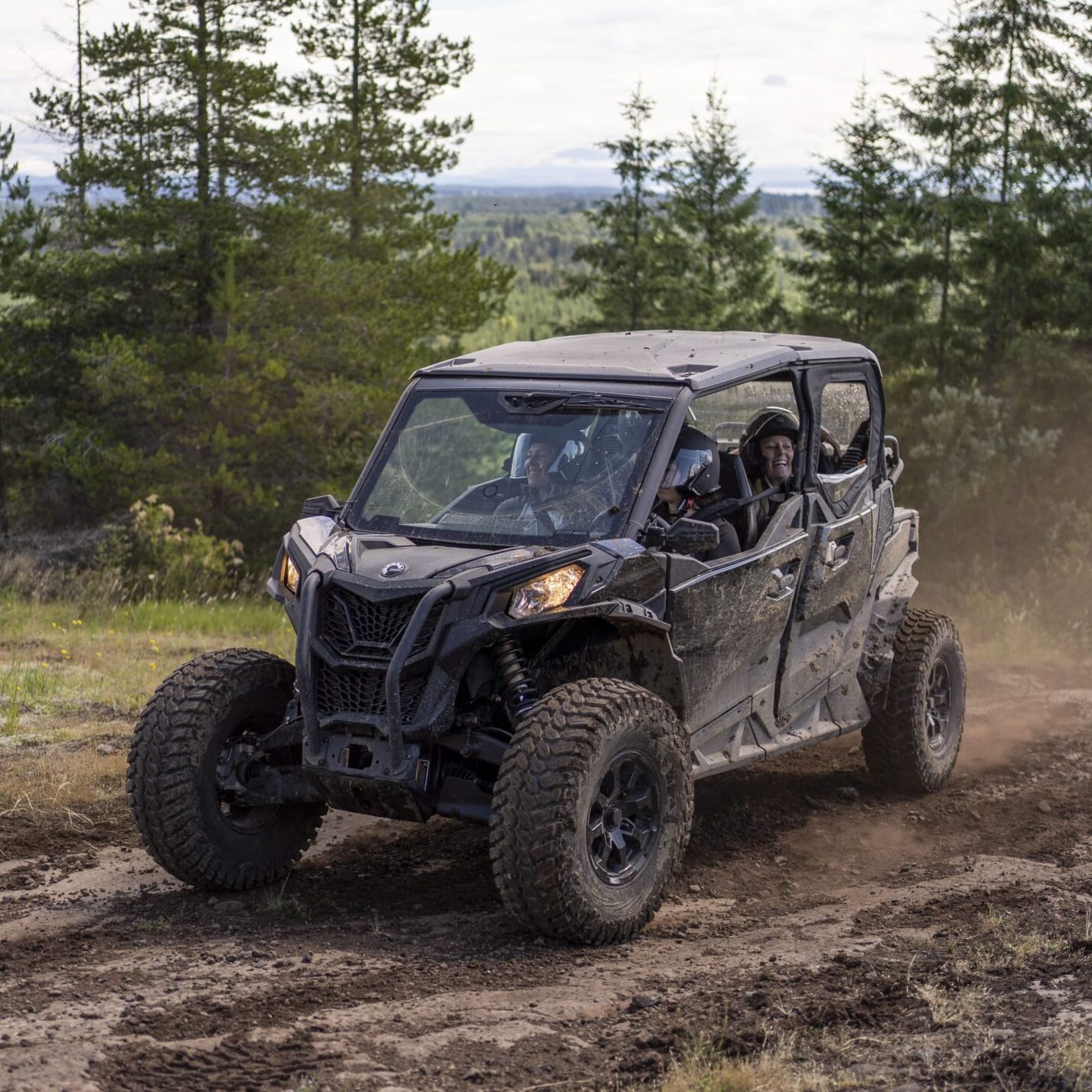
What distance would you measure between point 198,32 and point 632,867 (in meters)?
19.0

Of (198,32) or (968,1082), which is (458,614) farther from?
(198,32)

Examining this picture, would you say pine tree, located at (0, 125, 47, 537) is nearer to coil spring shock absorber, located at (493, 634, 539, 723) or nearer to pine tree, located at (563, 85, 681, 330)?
pine tree, located at (563, 85, 681, 330)

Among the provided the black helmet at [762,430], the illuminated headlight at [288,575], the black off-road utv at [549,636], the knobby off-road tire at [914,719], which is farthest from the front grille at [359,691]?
the knobby off-road tire at [914,719]

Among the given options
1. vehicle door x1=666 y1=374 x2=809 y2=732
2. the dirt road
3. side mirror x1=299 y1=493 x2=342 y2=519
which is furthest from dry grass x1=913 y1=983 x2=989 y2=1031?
side mirror x1=299 y1=493 x2=342 y2=519

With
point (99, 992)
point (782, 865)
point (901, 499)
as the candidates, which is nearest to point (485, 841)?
point (782, 865)

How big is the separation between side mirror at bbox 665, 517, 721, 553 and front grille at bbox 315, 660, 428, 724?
1208 mm

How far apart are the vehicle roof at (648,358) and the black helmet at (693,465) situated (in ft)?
0.79

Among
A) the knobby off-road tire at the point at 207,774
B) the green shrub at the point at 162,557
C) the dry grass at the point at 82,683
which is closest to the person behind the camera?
the knobby off-road tire at the point at 207,774

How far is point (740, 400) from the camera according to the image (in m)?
7.05

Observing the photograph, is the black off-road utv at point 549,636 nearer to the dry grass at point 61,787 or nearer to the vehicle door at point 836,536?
the vehicle door at point 836,536

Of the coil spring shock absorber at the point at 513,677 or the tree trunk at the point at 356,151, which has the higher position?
the tree trunk at the point at 356,151

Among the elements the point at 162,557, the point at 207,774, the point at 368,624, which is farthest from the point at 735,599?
the point at 162,557

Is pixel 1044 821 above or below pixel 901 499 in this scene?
below

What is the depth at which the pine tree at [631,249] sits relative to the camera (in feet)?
85.0
